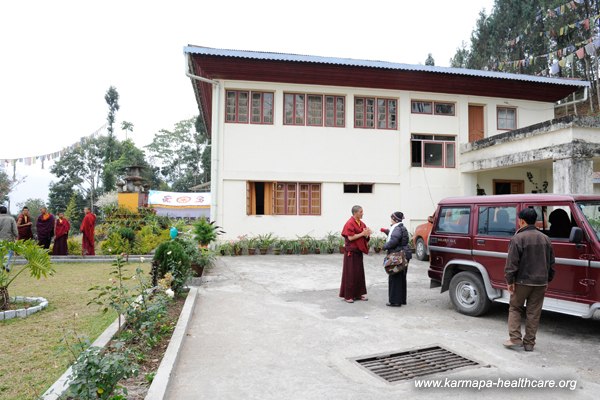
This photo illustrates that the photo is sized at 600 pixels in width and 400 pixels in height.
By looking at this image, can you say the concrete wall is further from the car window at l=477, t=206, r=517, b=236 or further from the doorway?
the car window at l=477, t=206, r=517, b=236

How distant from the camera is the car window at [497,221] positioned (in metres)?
6.02

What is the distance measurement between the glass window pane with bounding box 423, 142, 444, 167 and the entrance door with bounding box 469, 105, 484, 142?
155cm

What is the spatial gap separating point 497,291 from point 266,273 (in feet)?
19.4

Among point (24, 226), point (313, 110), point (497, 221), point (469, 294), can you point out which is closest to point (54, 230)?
point (24, 226)

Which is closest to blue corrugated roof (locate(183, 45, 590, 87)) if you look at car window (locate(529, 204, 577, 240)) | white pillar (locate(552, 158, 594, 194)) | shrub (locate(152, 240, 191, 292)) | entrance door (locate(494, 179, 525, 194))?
entrance door (locate(494, 179, 525, 194))

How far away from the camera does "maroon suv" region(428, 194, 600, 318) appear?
5121 millimetres

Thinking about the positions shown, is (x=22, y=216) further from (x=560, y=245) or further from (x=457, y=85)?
(x=457, y=85)

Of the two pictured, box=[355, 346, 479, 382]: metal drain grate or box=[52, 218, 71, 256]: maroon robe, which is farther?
box=[52, 218, 71, 256]: maroon robe

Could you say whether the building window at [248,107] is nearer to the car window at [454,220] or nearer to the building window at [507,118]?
the car window at [454,220]

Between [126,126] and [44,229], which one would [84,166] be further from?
[44,229]

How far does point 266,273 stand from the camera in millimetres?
10523

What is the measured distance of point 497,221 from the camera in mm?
6242

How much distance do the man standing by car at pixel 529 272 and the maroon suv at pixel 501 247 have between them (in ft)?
2.18

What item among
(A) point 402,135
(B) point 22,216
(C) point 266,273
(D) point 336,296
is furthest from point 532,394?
(B) point 22,216
